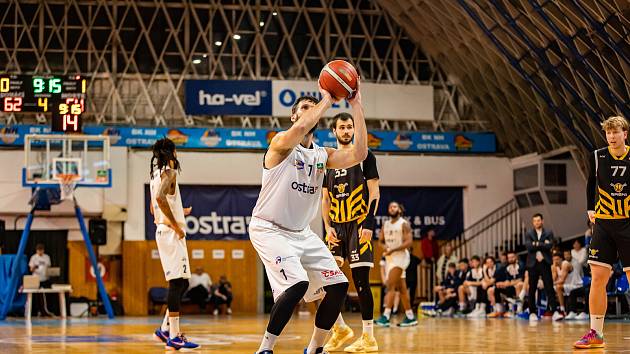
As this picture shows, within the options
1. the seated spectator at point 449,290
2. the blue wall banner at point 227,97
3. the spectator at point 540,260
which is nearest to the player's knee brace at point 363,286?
the spectator at point 540,260

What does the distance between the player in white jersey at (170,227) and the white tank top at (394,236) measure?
5.41 metres

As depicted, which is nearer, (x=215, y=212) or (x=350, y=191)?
(x=350, y=191)

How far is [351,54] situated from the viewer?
1113 inches

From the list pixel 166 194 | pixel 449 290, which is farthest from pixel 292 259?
pixel 449 290

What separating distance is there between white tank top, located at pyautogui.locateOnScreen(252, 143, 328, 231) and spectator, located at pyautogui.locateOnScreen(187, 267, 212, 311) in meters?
18.7

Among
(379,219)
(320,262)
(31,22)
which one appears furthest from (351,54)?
(320,262)

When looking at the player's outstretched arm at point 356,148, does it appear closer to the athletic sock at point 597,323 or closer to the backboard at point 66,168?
the athletic sock at point 597,323

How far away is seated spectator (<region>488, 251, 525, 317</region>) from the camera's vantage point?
20891 mm

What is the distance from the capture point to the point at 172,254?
389 inches

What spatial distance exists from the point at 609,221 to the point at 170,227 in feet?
14.3

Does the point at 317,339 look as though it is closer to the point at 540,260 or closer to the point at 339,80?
the point at 339,80

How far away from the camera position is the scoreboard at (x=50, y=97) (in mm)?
21109

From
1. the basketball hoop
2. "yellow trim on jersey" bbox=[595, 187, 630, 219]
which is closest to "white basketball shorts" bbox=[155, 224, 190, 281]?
"yellow trim on jersey" bbox=[595, 187, 630, 219]

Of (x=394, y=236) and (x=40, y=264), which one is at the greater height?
(x=394, y=236)
